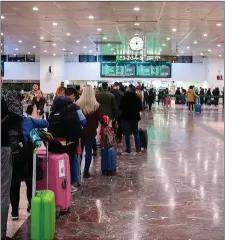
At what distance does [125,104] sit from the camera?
998cm

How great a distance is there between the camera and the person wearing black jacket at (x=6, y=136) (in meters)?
3.89

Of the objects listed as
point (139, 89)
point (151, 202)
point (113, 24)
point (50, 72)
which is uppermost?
point (113, 24)

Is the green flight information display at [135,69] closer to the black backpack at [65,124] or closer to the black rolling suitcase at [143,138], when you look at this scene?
the black rolling suitcase at [143,138]

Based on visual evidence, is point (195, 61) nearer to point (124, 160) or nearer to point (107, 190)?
point (124, 160)

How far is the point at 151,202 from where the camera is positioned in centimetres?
587

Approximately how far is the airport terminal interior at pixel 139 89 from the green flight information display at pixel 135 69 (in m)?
0.09

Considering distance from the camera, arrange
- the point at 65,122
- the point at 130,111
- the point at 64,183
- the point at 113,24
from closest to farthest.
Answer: the point at 64,183, the point at 65,122, the point at 130,111, the point at 113,24

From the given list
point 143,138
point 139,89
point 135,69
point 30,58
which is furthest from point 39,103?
point 30,58

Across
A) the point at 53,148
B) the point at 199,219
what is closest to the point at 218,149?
the point at 199,219

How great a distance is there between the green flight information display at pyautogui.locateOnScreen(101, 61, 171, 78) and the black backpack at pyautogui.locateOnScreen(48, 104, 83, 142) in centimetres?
3371

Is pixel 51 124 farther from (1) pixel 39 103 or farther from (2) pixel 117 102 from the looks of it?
(2) pixel 117 102

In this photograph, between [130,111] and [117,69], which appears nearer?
[130,111]

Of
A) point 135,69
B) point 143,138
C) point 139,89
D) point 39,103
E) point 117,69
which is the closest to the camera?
point 39,103

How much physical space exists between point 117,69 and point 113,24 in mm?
19677
